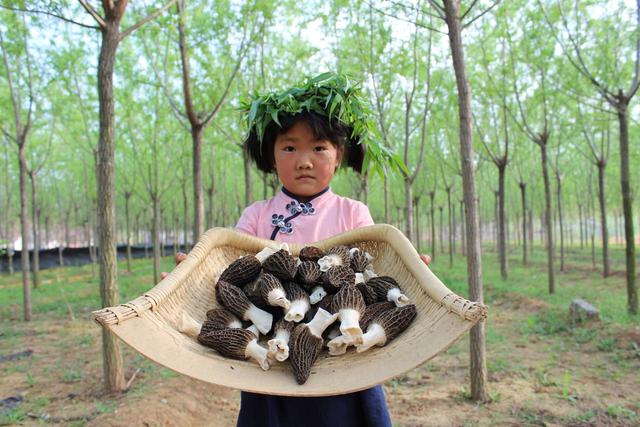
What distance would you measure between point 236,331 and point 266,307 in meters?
0.32

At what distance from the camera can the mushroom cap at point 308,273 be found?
1.86 meters

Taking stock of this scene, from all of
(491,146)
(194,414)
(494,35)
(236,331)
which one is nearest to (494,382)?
(194,414)

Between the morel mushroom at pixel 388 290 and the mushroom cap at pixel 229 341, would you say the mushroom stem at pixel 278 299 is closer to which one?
the mushroom cap at pixel 229 341

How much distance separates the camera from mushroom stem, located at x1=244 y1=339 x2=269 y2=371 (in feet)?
4.68

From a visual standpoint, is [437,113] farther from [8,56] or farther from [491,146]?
[8,56]

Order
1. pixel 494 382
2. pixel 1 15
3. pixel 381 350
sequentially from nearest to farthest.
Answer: pixel 381 350 < pixel 494 382 < pixel 1 15

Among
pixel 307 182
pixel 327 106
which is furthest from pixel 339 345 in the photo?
pixel 327 106

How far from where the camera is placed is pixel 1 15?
648 cm

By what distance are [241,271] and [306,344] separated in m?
0.58

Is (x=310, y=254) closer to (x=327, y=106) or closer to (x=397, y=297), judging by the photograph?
(x=397, y=297)

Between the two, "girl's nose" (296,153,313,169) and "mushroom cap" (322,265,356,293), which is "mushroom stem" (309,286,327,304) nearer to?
"mushroom cap" (322,265,356,293)

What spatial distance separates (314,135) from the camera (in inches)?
81.4

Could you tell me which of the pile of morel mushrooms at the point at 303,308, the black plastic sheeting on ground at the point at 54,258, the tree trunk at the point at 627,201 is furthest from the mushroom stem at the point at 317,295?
the black plastic sheeting on ground at the point at 54,258

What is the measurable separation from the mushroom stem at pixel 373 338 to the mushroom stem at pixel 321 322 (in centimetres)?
15
